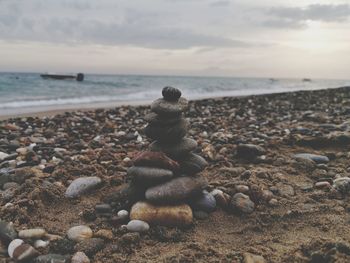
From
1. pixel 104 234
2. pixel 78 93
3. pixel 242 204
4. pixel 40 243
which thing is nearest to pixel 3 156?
pixel 40 243

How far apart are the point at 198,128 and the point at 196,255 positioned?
5973mm

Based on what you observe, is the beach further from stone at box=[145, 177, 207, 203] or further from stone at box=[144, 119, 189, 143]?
stone at box=[144, 119, 189, 143]

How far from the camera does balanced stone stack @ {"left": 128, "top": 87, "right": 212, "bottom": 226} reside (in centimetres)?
346

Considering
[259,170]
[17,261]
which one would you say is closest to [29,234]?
[17,261]

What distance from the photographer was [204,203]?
3.73m

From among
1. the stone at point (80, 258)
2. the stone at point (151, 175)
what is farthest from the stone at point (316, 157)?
the stone at point (80, 258)

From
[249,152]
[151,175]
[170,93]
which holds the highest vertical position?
[170,93]

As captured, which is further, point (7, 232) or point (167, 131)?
point (167, 131)

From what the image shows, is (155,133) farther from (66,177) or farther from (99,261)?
(99,261)

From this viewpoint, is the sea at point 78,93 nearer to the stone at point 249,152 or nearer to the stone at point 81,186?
the stone at point 249,152

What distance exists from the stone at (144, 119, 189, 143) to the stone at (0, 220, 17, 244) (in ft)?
→ 5.31

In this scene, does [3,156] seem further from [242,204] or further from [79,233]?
[242,204]

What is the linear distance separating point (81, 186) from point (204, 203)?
1.31 m

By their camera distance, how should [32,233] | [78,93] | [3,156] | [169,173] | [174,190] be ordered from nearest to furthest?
[32,233] < [174,190] < [169,173] < [3,156] < [78,93]
